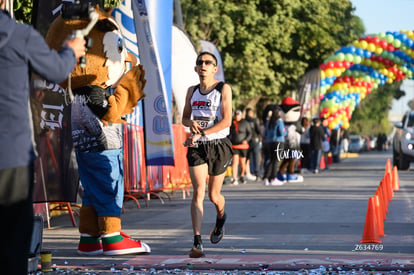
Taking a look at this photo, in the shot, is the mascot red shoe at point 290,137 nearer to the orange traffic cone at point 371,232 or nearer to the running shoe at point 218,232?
the orange traffic cone at point 371,232

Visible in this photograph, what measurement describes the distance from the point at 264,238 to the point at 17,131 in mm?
5387

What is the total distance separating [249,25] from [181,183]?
1692cm

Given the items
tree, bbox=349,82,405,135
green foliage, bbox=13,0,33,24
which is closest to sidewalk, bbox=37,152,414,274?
green foliage, bbox=13,0,33,24

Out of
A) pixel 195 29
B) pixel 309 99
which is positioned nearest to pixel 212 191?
pixel 195 29

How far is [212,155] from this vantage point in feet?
27.7

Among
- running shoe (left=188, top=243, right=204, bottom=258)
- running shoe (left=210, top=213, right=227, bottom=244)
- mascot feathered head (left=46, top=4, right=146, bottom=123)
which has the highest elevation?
mascot feathered head (left=46, top=4, right=146, bottom=123)

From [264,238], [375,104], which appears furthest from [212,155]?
[375,104]

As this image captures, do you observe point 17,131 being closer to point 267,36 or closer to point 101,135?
point 101,135

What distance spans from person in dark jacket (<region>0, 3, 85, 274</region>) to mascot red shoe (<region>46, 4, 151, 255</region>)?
3.48 metres

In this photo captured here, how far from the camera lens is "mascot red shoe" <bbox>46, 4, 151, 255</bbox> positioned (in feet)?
27.5

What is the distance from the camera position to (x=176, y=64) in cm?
1808

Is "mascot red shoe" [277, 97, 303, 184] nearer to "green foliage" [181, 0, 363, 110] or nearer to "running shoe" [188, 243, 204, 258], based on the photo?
"green foliage" [181, 0, 363, 110]

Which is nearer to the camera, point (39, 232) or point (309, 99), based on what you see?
point (39, 232)

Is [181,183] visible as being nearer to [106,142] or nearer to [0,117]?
[106,142]
